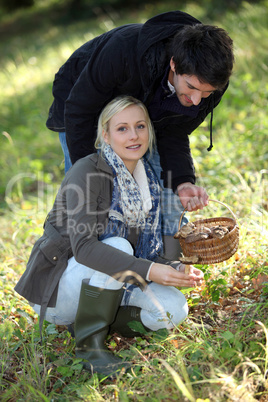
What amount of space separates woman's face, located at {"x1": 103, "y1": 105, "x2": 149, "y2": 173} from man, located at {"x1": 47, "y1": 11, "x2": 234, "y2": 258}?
106 millimetres

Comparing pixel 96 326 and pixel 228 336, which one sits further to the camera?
pixel 96 326

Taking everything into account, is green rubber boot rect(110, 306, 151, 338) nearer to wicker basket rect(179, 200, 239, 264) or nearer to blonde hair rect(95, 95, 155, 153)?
wicker basket rect(179, 200, 239, 264)

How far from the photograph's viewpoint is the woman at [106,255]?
2141 mm

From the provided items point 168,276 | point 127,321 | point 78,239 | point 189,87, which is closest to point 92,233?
point 78,239

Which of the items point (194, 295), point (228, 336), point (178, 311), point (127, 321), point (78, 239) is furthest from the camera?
point (194, 295)

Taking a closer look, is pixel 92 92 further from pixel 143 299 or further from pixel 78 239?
pixel 143 299

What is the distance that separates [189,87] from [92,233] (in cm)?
87

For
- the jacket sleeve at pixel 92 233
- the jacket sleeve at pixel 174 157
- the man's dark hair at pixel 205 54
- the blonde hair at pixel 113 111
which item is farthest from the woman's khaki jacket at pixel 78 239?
the man's dark hair at pixel 205 54

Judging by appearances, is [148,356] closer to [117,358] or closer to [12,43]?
[117,358]

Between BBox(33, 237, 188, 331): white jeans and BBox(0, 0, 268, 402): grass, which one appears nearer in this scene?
BBox(0, 0, 268, 402): grass

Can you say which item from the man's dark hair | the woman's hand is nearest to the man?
the man's dark hair

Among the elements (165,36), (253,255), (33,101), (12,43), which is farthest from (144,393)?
(12,43)

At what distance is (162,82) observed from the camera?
7.66ft

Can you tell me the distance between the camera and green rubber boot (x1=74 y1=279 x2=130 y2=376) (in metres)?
2.14
